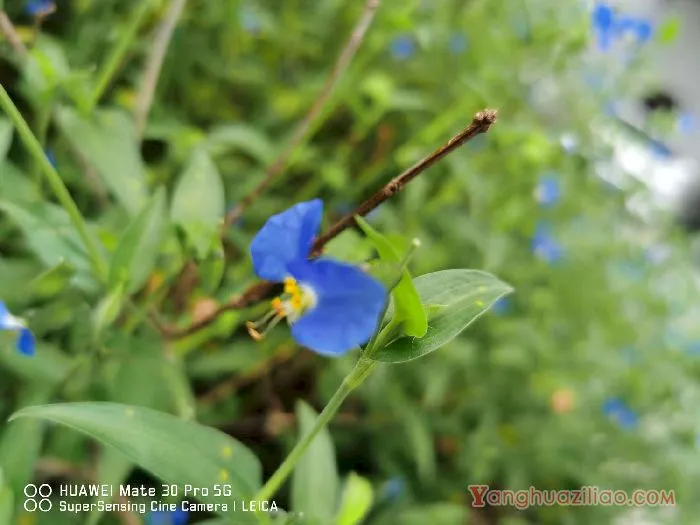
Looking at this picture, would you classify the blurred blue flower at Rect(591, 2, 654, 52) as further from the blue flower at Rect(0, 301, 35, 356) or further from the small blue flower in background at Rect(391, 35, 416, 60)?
the blue flower at Rect(0, 301, 35, 356)

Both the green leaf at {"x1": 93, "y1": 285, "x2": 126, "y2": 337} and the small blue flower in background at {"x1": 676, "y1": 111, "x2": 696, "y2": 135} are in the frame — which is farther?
the small blue flower in background at {"x1": 676, "y1": 111, "x2": 696, "y2": 135}

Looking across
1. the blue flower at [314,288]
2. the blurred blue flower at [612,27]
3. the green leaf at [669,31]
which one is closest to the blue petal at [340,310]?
the blue flower at [314,288]

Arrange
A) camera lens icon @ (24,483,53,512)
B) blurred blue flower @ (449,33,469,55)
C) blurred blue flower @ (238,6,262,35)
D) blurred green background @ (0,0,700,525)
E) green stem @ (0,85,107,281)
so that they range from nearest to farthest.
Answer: green stem @ (0,85,107,281)
camera lens icon @ (24,483,53,512)
blurred green background @ (0,0,700,525)
blurred blue flower @ (238,6,262,35)
blurred blue flower @ (449,33,469,55)

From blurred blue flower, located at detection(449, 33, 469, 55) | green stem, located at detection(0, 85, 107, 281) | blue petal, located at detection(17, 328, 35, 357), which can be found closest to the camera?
green stem, located at detection(0, 85, 107, 281)

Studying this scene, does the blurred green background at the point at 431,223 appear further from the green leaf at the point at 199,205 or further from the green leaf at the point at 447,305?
the green leaf at the point at 447,305

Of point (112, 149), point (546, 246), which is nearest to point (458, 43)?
point (546, 246)

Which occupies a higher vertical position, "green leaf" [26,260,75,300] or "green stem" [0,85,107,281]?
"green stem" [0,85,107,281]

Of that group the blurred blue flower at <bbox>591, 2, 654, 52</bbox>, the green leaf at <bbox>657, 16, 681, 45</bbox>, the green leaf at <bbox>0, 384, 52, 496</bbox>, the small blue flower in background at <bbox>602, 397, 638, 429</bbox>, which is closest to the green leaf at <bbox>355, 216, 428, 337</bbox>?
the green leaf at <bbox>0, 384, 52, 496</bbox>

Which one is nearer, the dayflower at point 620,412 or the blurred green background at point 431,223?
the blurred green background at point 431,223
